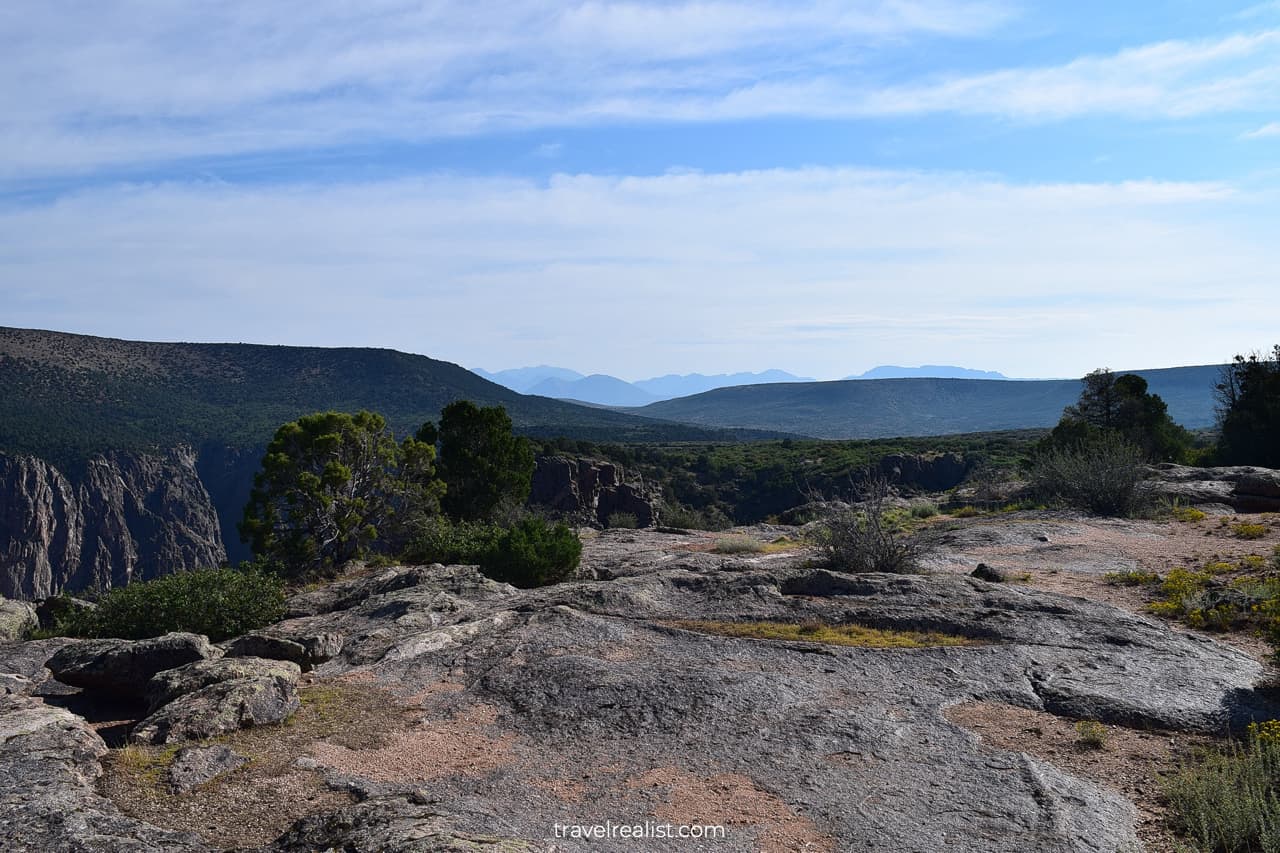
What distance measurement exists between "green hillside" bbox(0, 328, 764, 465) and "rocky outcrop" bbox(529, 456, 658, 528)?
34.7 meters

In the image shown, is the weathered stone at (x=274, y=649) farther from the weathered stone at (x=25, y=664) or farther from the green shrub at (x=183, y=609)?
the green shrub at (x=183, y=609)

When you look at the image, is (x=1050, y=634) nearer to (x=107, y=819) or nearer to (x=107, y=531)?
(x=107, y=819)

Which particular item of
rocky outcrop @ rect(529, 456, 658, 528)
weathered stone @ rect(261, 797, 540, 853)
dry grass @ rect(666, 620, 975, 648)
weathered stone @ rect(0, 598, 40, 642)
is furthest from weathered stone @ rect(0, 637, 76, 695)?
rocky outcrop @ rect(529, 456, 658, 528)

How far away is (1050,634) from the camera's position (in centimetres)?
1091

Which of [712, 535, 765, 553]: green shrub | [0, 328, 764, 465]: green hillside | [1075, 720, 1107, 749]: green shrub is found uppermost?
[0, 328, 764, 465]: green hillside

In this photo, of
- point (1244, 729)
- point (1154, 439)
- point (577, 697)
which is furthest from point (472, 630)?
point (1154, 439)

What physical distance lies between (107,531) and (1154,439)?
73.6m

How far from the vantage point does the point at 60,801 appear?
606 centimetres

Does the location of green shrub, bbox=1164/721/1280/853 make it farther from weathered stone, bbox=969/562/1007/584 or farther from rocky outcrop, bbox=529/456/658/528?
rocky outcrop, bbox=529/456/658/528

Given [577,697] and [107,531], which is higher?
[577,697]

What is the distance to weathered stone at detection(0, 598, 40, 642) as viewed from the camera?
565 inches

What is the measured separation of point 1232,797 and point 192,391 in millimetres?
95889

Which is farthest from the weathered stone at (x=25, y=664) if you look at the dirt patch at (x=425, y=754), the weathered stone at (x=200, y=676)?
the dirt patch at (x=425, y=754)

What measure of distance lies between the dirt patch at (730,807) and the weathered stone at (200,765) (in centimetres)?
359
